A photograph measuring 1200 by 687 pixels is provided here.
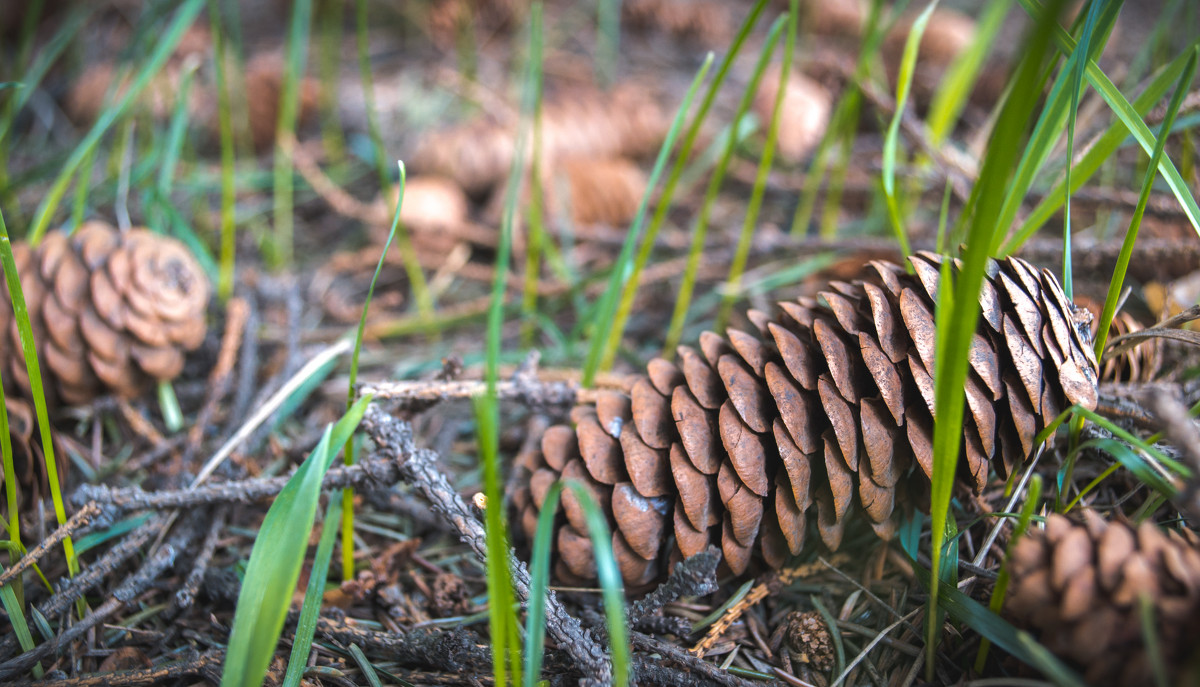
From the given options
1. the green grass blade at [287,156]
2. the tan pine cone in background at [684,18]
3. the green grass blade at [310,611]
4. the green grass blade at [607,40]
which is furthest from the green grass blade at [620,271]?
the tan pine cone in background at [684,18]

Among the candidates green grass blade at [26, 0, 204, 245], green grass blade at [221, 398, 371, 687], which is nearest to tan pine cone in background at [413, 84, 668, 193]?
green grass blade at [26, 0, 204, 245]

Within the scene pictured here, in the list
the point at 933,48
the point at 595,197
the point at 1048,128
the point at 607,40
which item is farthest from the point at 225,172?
the point at 933,48

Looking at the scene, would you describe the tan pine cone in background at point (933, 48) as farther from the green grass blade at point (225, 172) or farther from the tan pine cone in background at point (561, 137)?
the green grass blade at point (225, 172)

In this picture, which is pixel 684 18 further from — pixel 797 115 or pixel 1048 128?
pixel 1048 128

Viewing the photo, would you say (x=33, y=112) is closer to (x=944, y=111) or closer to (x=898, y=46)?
(x=944, y=111)

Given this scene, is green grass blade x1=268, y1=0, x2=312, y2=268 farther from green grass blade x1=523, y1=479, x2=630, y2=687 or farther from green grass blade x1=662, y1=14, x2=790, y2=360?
green grass blade x1=523, y1=479, x2=630, y2=687
